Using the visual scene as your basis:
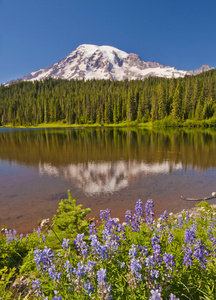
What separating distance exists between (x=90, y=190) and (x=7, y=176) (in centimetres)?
1261

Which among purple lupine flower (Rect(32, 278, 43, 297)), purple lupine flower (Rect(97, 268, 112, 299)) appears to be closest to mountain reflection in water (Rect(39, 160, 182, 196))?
purple lupine flower (Rect(32, 278, 43, 297))

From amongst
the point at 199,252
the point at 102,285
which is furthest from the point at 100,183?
the point at 102,285

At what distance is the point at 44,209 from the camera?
14.8m

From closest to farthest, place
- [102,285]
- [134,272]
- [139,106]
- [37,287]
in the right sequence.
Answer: [102,285] < [134,272] < [37,287] < [139,106]

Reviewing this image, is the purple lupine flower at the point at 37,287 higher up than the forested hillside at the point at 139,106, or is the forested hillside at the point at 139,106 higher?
the forested hillside at the point at 139,106

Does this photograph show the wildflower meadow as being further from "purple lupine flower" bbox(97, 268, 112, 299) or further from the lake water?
the lake water

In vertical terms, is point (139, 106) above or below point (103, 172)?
above

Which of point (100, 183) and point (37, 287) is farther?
point (100, 183)

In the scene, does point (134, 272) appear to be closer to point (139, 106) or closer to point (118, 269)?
point (118, 269)

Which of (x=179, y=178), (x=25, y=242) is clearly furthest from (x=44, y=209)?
(x=179, y=178)

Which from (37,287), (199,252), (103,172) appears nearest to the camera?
(37,287)

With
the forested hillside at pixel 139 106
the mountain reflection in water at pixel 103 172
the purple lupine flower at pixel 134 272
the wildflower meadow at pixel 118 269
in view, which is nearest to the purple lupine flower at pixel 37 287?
the wildflower meadow at pixel 118 269

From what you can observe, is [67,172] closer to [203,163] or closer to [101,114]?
[203,163]

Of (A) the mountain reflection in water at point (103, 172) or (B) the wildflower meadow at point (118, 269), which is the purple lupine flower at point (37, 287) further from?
(A) the mountain reflection in water at point (103, 172)
